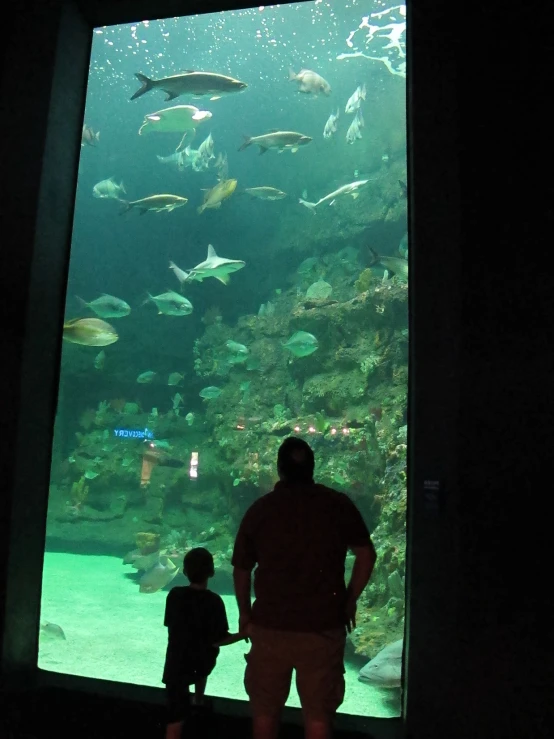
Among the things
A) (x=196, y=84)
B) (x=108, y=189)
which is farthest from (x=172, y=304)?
(x=108, y=189)

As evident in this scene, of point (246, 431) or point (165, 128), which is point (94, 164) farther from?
point (246, 431)

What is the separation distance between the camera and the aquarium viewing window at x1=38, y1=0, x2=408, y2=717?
275 inches

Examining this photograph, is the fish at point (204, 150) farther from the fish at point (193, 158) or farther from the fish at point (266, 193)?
the fish at point (266, 193)

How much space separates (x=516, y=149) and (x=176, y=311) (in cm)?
743

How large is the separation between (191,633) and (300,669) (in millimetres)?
545

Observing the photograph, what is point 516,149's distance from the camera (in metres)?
2.33

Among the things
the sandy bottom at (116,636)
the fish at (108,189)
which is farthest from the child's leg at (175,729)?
the fish at (108,189)

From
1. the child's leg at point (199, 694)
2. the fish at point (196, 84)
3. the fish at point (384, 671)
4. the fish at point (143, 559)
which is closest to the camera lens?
the child's leg at point (199, 694)

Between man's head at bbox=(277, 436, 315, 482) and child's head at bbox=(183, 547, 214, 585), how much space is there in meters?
0.56

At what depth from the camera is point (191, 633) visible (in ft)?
6.89

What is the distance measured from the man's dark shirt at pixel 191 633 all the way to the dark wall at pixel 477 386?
0.87 metres

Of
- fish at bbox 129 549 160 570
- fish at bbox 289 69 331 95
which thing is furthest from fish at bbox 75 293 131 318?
fish at bbox 289 69 331 95

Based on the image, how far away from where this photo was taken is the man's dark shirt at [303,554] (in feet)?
5.89

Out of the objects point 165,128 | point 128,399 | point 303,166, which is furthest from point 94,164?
point 165,128
